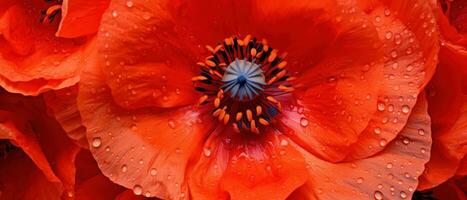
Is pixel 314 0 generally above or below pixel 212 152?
above

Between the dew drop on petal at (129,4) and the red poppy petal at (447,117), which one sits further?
the red poppy petal at (447,117)

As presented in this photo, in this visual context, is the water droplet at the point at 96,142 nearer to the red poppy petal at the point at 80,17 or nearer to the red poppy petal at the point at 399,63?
the red poppy petal at the point at 80,17

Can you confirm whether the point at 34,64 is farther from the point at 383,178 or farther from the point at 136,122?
the point at 383,178

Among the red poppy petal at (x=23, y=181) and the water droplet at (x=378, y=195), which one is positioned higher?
the water droplet at (x=378, y=195)

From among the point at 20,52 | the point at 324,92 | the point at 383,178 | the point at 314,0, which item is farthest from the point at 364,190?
the point at 20,52

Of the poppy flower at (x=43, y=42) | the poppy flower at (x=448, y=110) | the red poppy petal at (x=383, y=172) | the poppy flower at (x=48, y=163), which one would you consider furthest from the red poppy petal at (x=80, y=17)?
the poppy flower at (x=448, y=110)

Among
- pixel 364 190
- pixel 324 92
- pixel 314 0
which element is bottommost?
pixel 364 190
